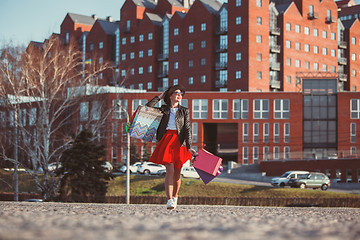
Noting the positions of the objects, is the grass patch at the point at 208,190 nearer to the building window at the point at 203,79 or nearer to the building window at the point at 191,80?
the building window at the point at 203,79

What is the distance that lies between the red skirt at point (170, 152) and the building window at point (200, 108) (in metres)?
66.4

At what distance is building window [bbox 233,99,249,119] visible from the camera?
250ft

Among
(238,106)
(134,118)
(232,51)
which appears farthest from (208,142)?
(134,118)

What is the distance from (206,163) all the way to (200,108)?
65970 mm

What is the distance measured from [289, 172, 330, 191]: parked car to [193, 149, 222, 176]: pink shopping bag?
1608 inches

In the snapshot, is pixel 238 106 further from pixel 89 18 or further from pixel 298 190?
pixel 89 18

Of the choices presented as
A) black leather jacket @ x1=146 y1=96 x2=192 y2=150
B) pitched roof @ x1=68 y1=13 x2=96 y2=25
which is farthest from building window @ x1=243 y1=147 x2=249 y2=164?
black leather jacket @ x1=146 y1=96 x2=192 y2=150

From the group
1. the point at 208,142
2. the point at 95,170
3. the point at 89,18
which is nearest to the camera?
the point at 95,170

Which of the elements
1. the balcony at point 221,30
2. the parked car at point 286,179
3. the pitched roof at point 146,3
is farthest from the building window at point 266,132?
the pitched roof at point 146,3

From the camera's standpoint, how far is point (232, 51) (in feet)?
276

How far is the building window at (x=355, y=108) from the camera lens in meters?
75.4

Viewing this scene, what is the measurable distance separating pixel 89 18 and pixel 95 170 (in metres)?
77.5

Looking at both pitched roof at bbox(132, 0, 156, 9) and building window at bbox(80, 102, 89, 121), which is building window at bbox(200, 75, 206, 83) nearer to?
pitched roof at bbox(132, 0, 156, 9)

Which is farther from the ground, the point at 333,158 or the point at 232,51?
the point at 232,51
